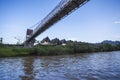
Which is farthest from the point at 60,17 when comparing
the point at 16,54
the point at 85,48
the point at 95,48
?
the point at 95,48

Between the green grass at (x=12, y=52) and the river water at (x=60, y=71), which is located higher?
the green grass at (x=12, y=52)

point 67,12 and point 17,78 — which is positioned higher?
point 67,12

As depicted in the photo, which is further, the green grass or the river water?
the green grass

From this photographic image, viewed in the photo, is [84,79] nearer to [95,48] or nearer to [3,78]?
[3,78]

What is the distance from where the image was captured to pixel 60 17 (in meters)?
23.9

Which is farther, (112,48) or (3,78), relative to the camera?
(112,48)

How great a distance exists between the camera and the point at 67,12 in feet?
69.5

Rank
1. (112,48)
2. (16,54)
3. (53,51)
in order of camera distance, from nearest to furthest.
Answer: (16,54) → (53,51) → (112,48)

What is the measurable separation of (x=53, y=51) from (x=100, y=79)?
118 ft

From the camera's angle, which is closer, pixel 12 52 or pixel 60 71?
pixel 60 71

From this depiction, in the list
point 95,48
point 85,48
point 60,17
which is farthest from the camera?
point 95,48

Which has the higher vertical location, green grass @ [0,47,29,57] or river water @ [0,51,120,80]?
green grass @ [0,47,29,57]

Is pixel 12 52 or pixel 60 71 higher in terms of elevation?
pixel 12 52

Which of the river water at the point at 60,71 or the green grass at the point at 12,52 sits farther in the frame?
the green grass at the point at 12,52
